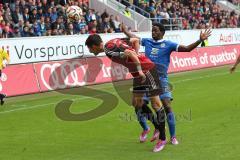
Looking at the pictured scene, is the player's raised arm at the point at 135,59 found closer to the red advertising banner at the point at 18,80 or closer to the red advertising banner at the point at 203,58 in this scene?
the red advertising banner at the point at 18,80

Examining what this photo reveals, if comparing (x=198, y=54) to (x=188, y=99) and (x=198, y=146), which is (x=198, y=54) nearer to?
(x=188, y=99)

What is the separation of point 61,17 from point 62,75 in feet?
18.3

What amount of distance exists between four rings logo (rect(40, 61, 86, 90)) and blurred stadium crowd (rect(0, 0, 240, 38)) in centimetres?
317

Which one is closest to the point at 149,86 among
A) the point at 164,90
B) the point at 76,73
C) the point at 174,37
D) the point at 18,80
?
the point at 164,90

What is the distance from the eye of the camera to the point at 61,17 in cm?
2517

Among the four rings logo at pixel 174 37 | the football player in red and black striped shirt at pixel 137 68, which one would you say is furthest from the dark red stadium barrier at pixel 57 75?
the football player in red and black striped shirt at pixel 137 68

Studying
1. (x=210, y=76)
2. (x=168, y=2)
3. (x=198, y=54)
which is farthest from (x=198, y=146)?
(x=168, y=2)

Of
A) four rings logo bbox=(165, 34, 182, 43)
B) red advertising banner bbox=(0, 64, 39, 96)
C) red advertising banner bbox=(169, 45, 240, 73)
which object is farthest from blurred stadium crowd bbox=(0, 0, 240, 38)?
red advertising banner bbox=(0, 64, 39, 96)

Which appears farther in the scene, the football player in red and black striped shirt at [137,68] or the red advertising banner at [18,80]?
the red advertising banner at [18,80]

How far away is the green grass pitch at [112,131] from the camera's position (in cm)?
930

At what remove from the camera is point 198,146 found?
969 cm

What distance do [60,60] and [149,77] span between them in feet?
37.4

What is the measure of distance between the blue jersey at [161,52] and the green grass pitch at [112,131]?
1.41 m

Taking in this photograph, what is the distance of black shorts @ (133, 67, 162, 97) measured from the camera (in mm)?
9766
